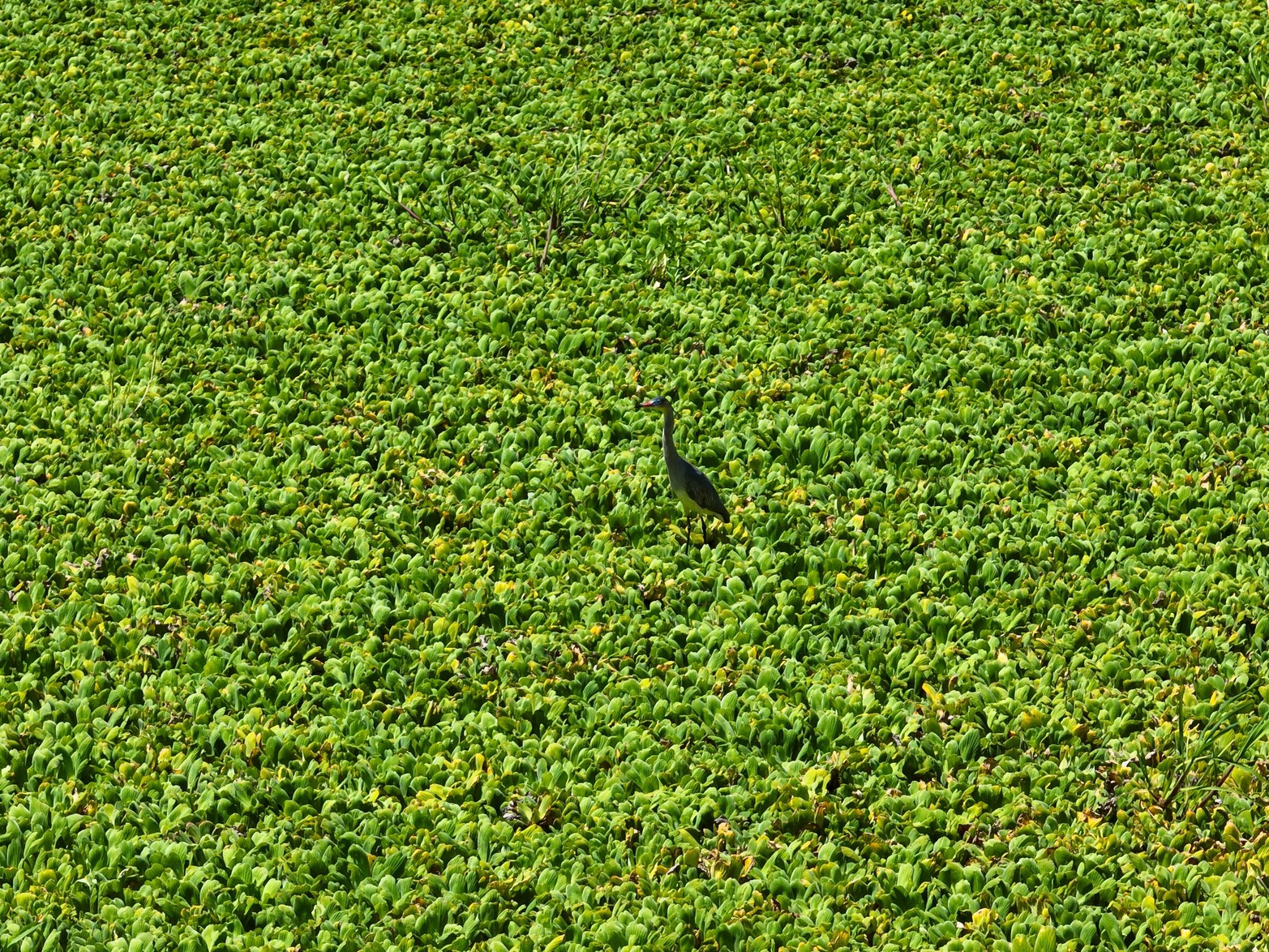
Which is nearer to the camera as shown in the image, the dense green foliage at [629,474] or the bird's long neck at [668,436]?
the dense green foliage at [629,474]

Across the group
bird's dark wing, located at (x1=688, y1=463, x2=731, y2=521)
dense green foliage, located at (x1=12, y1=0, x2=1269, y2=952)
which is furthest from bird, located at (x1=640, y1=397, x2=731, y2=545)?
dense green foliage, located at (x1=12, y1=0, x2=1269, y2=952)

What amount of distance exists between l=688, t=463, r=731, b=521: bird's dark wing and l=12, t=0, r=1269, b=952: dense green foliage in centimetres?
20

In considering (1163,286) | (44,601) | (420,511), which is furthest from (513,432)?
(1163,286)

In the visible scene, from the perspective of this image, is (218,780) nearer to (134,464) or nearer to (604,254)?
(134,464)

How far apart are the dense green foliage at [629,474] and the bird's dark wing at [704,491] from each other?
0.66ft

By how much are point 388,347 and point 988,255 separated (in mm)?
2965

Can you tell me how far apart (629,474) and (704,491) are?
536 mm

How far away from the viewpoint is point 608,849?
4277mm

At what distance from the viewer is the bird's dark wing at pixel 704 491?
5277mm

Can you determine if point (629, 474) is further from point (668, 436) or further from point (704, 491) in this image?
point (704, 491)

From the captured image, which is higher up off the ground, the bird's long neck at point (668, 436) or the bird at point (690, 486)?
the bird's long neck at point (668, 436)

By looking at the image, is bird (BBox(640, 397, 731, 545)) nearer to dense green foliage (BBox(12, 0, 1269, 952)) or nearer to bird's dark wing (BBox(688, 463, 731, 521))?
bird's dark wing (BBox(688, 463, 731, 521))

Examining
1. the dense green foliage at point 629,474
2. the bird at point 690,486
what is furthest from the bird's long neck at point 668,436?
the dense green foliage at point 629,474

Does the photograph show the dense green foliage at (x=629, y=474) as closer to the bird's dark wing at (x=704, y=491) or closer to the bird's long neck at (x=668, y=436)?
the bird's dark wing at (x=704, y=491)
